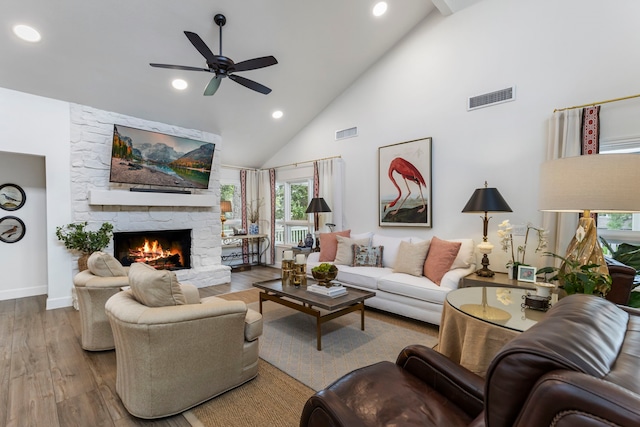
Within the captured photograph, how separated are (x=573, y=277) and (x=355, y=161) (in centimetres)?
386

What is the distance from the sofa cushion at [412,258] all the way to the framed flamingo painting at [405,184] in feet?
2.06

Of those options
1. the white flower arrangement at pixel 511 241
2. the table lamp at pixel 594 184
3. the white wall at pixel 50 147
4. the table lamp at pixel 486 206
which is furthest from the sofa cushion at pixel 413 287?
the white wall at pixel 50 147

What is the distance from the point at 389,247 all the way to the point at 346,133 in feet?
7.42

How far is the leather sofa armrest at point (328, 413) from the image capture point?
1.02 metres

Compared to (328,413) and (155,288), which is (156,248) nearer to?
(155,288)

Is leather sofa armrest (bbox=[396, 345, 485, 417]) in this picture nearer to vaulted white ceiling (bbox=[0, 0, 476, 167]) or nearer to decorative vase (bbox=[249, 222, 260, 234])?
vaulted white ceiling (bbox=[0, 0, 476, 167])

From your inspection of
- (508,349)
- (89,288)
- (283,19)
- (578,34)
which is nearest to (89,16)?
(283,19)

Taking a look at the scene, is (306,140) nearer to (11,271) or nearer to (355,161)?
(355,161)

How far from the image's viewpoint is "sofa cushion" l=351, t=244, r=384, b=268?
427 centimetres

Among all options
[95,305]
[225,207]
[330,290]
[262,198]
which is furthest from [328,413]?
[262,198]

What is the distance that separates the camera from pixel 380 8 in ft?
12.7

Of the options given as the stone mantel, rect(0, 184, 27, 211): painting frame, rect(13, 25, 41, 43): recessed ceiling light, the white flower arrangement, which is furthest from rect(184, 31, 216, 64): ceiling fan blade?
rect(0, 184, 27, 211): painting frame

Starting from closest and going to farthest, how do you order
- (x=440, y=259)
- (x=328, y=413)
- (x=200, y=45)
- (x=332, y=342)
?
1. (x=328, y=413)
2. (x=200, y=45)
3. (x=332, y=342)
4. (x=440, y=259)

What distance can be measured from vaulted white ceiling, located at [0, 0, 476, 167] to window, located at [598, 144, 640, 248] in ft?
8.56
